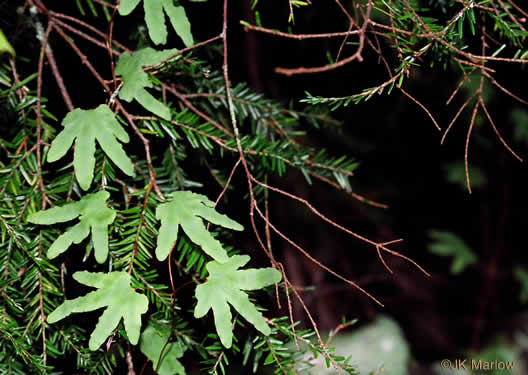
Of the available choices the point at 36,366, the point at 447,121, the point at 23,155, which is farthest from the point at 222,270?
the point at 447,121

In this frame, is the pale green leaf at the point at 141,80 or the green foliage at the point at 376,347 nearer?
the pale green leaf at the point at 141,80

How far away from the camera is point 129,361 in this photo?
73 centimetres

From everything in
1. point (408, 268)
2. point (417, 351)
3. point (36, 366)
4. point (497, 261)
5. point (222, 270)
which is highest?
point (222, 270)

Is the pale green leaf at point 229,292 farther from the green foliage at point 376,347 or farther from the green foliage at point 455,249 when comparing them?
the green foliage at point 455,249

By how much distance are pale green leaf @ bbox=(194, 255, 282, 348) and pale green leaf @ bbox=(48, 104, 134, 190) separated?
23 centimetres

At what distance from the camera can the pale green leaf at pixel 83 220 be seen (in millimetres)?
699

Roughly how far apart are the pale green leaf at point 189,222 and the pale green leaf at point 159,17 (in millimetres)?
291

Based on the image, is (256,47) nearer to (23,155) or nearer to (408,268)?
(23,155)

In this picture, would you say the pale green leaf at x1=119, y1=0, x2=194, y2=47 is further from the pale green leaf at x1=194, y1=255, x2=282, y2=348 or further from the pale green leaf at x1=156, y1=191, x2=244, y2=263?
the pale green leaf at x1=194, y1=255, x2=282, y2=348

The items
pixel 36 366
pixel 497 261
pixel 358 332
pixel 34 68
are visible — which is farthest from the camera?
pixel 497 261

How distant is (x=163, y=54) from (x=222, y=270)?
1.37 ft

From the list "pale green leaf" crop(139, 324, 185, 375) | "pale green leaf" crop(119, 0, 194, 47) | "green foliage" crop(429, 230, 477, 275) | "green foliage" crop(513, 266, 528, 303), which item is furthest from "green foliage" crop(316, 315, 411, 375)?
"pale green leaf" crop(119, 0, 194, 47)

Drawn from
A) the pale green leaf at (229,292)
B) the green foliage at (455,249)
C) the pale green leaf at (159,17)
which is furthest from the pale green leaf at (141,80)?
the green foliage at (455,249)

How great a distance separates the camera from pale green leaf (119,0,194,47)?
764 mm
